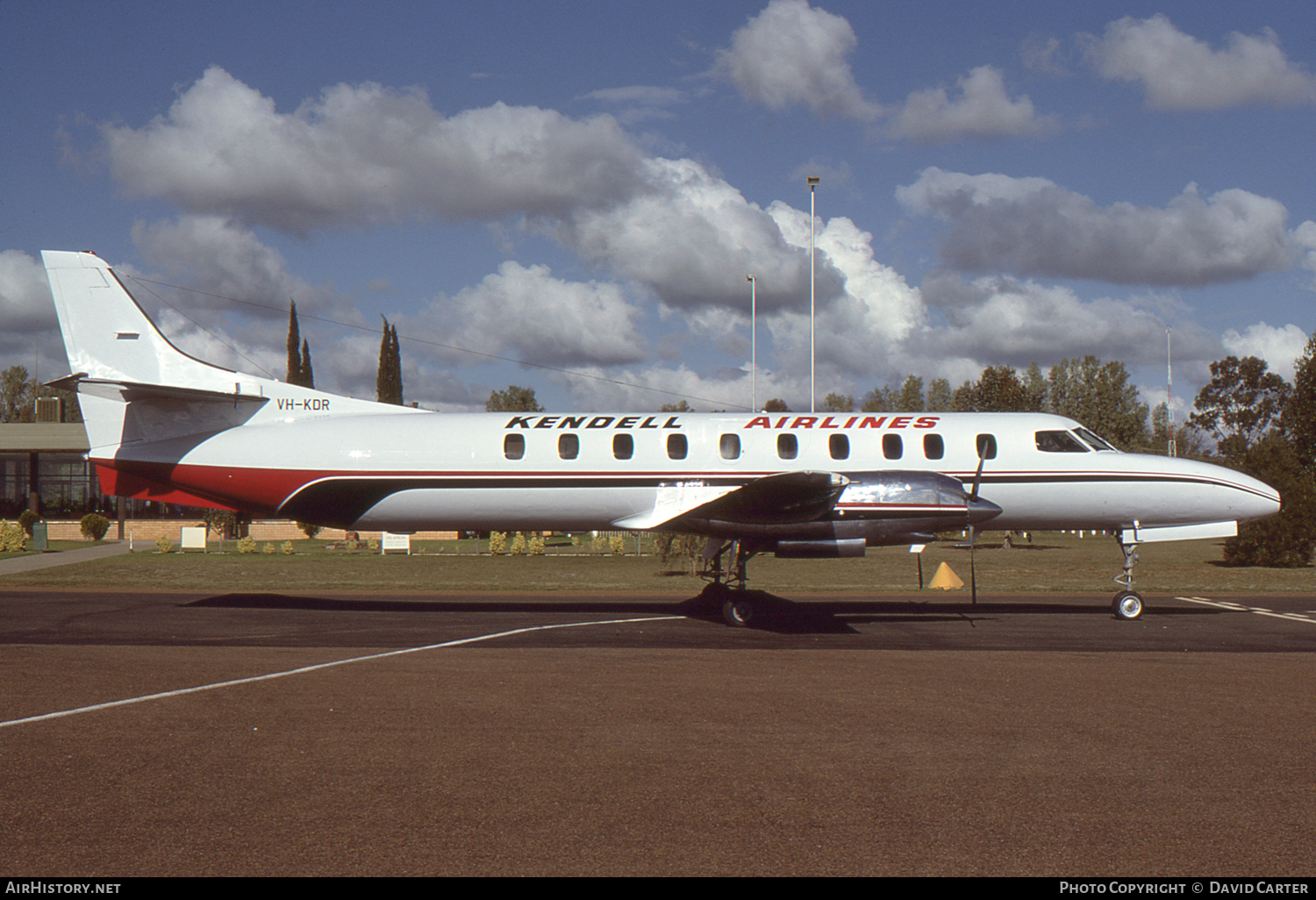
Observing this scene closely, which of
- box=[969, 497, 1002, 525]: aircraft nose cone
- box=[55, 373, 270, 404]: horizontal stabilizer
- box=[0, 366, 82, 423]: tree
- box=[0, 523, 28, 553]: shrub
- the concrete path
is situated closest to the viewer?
box=[969, 497, 1002, 525]: aircraft nose cone

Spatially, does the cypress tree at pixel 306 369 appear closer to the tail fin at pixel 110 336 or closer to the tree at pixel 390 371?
the tree at pixel 390 371

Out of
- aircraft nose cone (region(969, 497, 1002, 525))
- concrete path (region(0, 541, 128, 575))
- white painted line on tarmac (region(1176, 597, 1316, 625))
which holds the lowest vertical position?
white painted line on tarmac (region(1176, 597, 1316, 625))

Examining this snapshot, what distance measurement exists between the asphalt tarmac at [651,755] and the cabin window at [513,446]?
3.86 metres

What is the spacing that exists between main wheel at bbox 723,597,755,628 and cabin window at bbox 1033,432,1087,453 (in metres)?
6.06

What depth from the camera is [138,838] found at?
213 inches

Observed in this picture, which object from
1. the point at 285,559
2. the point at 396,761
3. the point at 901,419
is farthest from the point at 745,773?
the point at 285,559

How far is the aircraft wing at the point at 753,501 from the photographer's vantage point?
14.3 metres

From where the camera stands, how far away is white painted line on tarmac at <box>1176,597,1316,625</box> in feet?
55.2

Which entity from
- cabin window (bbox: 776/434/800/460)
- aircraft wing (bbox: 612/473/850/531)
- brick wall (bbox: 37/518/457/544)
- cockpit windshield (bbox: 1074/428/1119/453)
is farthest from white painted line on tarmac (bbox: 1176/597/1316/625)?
brick wall (bbox: 37/518/457/544)

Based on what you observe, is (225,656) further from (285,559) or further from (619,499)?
(285,559)

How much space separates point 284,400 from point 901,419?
11170 mm

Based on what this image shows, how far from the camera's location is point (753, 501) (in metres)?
15.1

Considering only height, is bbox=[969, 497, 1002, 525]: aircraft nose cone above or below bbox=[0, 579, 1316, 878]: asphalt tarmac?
above

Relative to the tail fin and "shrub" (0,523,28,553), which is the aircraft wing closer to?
the tail fin
